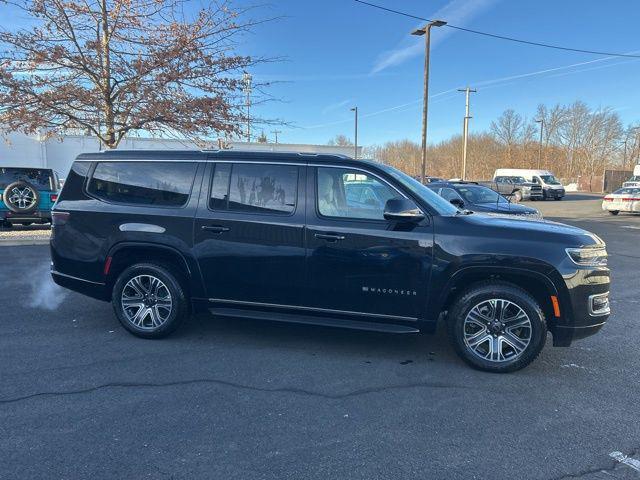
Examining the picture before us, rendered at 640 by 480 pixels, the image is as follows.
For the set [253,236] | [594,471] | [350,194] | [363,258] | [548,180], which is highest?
[548,180]

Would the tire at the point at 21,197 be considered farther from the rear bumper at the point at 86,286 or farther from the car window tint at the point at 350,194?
the car window tint at the point at 350,194

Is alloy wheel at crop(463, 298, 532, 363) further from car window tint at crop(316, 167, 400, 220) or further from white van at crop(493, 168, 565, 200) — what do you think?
white van at crop(493, 168, 565, 200)

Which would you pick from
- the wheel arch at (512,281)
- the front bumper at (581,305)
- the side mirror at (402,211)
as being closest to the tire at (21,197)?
the side mirror at (402,211)

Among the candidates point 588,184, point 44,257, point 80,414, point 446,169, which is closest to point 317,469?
point 80,414

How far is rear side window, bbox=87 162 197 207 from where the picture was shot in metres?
4.78

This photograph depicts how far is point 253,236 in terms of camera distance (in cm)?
449

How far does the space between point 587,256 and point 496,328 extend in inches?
38.2

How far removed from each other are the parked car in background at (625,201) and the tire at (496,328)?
69.4ft

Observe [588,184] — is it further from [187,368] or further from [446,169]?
[187,368]

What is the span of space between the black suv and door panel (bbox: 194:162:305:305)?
0.01m

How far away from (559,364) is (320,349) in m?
2.24

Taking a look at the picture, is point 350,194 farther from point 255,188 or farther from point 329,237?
point 255,188

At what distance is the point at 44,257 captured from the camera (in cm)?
957


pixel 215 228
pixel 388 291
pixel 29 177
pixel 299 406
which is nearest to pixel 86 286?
pixel 215 228
